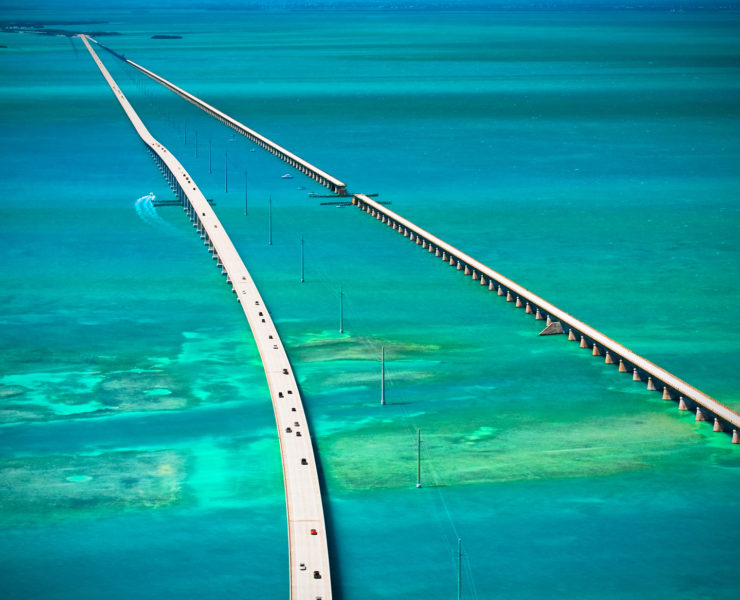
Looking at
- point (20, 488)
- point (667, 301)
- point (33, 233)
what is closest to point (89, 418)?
point (20, 488)

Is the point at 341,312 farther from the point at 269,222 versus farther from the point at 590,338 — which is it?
the point at 269,222

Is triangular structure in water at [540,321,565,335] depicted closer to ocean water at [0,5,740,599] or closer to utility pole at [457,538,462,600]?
ocean water at [0,5,740,599]

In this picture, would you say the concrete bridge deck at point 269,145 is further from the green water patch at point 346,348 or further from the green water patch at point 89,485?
the green water patch at point 89,485

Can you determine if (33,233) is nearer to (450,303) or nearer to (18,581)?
(450,303)

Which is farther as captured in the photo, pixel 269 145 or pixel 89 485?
pixel 269 145

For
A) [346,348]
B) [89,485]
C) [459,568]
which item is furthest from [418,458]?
[346,348]

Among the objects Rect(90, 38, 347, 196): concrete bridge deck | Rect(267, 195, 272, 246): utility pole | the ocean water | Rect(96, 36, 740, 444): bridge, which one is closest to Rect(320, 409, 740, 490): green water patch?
the ocean water
